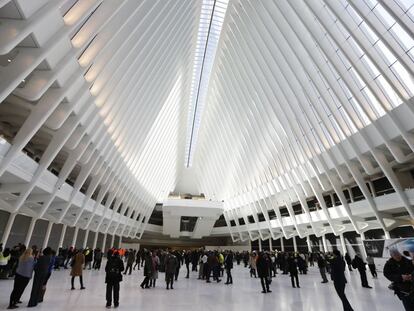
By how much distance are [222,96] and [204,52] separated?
5133mm

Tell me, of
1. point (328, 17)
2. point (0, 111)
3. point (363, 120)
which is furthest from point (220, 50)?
point (0, 111)

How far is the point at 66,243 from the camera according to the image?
22.7m

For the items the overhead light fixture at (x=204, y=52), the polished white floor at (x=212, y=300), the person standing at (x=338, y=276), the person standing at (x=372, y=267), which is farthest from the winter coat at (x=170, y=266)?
the overhead light fixture at (x=204, y=52)

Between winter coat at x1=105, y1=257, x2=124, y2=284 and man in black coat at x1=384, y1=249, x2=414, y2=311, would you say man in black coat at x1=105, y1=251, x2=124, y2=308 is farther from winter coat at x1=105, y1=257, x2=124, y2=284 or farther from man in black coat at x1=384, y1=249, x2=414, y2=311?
man in black coat at x1=384, y1=249, x2=414, y2=311

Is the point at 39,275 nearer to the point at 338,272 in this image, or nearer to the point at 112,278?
the point at 112,278

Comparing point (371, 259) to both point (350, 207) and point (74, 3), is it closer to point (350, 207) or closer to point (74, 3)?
point (350, 207)

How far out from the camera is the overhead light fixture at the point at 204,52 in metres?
22.4

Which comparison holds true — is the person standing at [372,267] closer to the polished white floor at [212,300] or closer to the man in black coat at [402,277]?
the polished white floor at [212,300]

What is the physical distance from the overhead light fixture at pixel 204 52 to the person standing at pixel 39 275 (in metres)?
21.3

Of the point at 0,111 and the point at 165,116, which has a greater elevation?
the point at 165,116

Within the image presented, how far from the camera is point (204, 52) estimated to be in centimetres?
2688

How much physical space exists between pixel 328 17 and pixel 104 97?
38.6 ft

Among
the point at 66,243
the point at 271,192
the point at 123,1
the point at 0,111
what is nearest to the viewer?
the point at 123,1

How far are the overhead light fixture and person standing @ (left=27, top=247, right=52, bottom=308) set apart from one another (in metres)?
21.3
